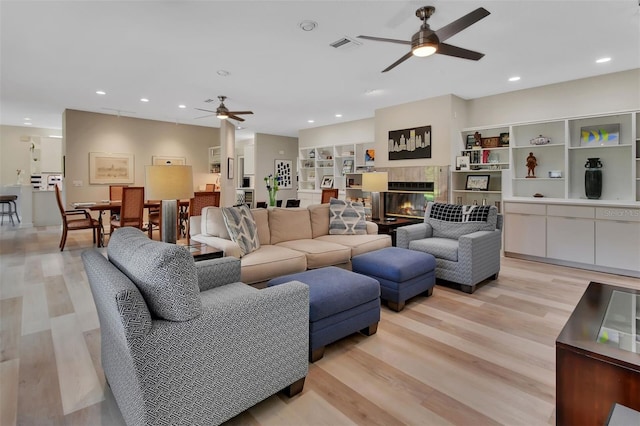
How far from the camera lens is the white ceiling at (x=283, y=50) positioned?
2990 millimetres

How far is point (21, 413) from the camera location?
1.73m

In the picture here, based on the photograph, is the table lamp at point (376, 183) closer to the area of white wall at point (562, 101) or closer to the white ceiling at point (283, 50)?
the white ceiling at point (283, 50)

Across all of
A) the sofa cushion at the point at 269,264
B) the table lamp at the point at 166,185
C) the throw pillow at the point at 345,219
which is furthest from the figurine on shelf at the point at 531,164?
the table lamp at the point at 166,185

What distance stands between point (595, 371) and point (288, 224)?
309 cm

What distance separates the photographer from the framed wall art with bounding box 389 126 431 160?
603cm

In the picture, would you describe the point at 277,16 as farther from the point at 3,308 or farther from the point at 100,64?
the point at 3,308

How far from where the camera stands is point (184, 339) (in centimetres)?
137

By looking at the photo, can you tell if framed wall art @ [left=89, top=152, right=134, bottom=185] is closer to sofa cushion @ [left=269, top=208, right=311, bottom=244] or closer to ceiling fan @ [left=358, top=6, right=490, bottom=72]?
sofa cushion @ [left=269, top=208, right=311, bottom=244]

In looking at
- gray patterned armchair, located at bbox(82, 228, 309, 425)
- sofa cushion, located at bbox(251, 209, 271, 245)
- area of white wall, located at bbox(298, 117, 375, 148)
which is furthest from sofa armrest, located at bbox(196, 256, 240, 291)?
area of white wall, located at bbox(298, 117, 375, 148)

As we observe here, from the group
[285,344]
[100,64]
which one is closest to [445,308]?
[285,344]

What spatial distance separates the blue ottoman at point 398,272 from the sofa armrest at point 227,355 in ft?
4.64

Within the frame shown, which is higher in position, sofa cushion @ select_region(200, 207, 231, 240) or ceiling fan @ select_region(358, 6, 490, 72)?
ceiling fan @ select_region(358, 6, 490, 72)

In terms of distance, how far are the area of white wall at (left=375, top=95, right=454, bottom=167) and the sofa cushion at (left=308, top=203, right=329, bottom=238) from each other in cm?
266

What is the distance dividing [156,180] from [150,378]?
1.87 m
